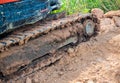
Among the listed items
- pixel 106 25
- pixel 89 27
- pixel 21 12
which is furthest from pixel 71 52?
pixel 106 25

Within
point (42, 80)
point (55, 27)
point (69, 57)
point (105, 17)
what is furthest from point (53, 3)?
point (105, 17)

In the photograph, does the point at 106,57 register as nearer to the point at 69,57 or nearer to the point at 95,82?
the point at 69,57

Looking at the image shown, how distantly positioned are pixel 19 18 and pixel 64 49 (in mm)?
1467

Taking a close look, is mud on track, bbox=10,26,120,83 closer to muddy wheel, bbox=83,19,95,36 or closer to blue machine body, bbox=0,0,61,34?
muddy wheel, bbox=83,19,95,36

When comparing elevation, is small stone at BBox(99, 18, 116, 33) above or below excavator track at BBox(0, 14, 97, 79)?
below

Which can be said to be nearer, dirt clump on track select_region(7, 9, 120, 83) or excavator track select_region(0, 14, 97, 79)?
excavator track select_region(0, 14, 97, 79)

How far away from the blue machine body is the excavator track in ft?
0.66

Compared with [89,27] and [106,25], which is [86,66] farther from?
[106,25]

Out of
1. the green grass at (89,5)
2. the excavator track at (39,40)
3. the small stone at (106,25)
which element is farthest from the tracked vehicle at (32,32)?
the green grass at (89,5)

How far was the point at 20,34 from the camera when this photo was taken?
219 inches

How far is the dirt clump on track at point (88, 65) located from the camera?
17.5 feet

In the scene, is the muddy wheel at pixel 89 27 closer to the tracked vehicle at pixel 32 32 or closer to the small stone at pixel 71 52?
the tracked vehicle at pixel 32 32

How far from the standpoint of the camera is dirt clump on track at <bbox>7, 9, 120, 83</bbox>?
534 centimetres

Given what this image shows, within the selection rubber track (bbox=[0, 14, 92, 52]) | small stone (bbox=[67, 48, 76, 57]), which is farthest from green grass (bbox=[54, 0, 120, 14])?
small stone (bbox=[67, 48, 76, 57])
